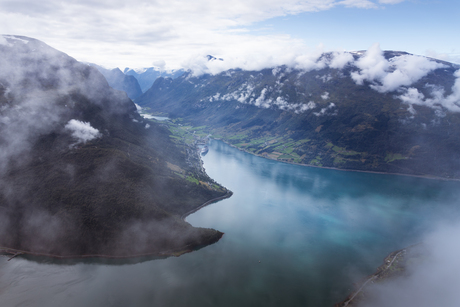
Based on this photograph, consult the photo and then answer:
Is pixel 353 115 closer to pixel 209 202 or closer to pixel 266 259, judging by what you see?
pixel 209 202

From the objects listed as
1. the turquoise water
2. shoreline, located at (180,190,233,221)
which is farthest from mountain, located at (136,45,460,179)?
shoreline, located at (180,190,233,221)

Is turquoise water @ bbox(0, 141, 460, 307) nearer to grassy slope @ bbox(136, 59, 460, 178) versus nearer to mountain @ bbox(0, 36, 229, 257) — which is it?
mountain @ bbox(0, 36, 229, 257)

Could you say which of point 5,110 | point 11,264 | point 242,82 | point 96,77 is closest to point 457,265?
point 11,264

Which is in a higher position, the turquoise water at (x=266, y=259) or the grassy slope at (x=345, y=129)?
the grassy slope at (x=345, y=129)

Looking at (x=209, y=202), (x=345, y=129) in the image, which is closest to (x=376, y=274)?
(x=209, y=202)

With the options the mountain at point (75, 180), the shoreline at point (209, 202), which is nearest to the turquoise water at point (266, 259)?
the shoreline at point (209, 202)

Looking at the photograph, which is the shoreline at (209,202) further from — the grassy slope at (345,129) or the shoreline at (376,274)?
the grassy slope at (345,129)

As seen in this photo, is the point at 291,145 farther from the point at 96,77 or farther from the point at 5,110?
the point at 5,110
